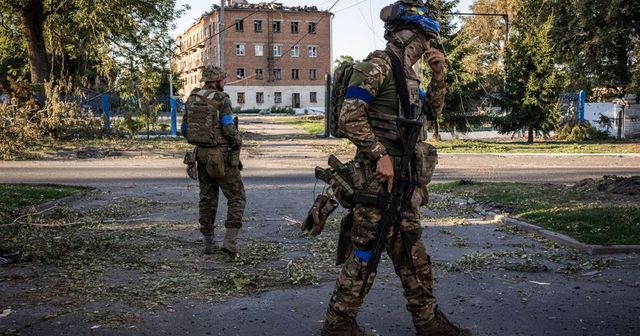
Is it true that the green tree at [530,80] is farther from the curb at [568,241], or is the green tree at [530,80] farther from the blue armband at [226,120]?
the blue armband at [226,120]

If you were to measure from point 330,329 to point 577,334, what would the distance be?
1.78 m

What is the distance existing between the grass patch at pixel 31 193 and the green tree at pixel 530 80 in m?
18.4

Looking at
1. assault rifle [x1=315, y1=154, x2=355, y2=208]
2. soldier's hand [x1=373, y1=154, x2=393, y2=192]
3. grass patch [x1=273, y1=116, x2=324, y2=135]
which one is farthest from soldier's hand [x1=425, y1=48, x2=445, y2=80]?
grass patch [x1=273, y1=116, x2=324, y2=135]

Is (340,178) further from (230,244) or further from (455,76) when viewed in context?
(455,76)

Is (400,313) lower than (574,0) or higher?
lower

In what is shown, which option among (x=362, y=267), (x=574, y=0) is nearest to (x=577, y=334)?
(x=362, y=267)

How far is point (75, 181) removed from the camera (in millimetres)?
13398

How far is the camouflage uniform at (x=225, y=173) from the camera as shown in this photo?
6.39 metres

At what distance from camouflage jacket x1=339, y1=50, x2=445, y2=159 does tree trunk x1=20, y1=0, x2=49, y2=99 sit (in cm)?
2375

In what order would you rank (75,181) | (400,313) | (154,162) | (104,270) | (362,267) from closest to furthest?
(362,267) → (400,313) → (104,270) → (75,181) → (154,162)

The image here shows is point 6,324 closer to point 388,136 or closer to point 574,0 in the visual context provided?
point 388,136

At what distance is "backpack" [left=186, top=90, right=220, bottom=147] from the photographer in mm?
6332

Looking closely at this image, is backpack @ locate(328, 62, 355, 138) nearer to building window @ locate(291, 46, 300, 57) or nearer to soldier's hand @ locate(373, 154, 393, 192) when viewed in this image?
soldier's hand @ locate(373, 154, 393, 192)

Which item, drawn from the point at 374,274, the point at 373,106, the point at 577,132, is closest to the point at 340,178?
the point at 373,106
